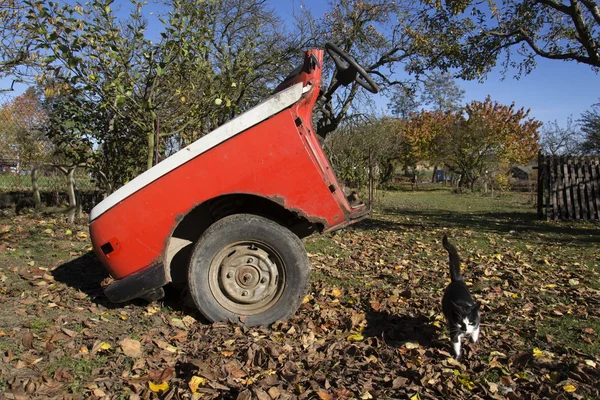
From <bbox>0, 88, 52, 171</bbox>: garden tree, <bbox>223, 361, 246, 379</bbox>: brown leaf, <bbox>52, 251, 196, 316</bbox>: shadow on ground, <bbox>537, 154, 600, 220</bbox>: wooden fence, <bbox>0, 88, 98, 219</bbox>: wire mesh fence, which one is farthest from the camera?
<bbox>537, 154, 600, 220</bbox>: wooden fence

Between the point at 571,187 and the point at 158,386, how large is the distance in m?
13.6

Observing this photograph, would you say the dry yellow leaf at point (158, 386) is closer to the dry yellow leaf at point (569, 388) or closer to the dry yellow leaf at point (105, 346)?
the dry yellow leaf at point (105, 346)

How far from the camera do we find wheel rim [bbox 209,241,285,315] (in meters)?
3.94

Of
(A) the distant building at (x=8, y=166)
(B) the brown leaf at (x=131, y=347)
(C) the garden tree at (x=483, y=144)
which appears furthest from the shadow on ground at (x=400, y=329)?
(C) the garden tree at (x=483, y=144)

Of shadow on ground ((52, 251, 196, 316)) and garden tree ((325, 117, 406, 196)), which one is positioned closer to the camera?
shadow on ground ((52, 251, 196, 316))

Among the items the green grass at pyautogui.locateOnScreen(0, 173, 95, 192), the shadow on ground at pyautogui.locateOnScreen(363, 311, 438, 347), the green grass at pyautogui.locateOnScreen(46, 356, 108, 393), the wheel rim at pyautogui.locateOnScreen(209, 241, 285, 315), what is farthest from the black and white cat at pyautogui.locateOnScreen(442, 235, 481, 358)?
the green grass at pyautogui.locateOnScreen(0, 173, 95, 192)

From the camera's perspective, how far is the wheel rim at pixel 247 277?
12.9 ft

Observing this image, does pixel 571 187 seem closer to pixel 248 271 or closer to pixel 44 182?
pixel 248 271

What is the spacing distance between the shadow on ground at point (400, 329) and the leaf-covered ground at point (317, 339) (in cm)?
2

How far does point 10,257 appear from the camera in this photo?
221 inches

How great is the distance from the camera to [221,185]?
3.76m

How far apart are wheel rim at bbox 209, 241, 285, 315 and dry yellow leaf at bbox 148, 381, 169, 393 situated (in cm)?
107

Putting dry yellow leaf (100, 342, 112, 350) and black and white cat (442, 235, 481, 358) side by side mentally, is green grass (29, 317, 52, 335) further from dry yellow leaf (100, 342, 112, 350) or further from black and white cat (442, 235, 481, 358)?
black and white cat (442, 235, 481, 358)

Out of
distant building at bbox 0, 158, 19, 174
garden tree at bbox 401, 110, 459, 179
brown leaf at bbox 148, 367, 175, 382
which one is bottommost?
brown leaf at bbox 148, 367, 175, 382
